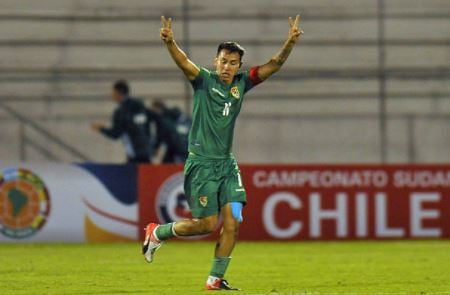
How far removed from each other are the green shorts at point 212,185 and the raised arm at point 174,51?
0.71 m

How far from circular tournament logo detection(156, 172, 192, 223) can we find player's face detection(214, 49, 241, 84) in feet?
27.2

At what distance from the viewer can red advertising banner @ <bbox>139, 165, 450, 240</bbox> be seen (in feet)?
65.2

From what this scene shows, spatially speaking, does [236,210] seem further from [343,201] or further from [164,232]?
[343,201]

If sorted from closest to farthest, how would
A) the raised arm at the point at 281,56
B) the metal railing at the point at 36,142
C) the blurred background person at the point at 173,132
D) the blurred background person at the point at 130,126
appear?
the raised arm at the point at 281,56 → the blurred background person at the point at 130,126 → the blurred background person at the point at 173,132 → the metal railing at the point at 36,142

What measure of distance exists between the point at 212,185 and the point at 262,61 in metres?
13.9

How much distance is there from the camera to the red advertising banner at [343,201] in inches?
782

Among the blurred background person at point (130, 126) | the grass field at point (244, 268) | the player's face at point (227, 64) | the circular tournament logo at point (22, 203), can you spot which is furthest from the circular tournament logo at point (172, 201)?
the player's face at point (227, 64)

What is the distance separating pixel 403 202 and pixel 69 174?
A: 4.90 metres

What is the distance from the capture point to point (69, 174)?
1947 centimetres

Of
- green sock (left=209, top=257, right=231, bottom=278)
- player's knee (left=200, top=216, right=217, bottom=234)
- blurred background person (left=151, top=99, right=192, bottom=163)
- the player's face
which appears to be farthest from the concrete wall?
green sock (left=209, top=257, right=231, bottom=278)

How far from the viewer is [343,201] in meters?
20.0

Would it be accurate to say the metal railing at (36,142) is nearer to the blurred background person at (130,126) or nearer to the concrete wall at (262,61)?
the concrete wall at (262,61)

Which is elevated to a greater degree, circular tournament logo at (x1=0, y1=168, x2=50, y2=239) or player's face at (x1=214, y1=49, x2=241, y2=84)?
player's face at (x1=214, y1=49, x2=241, y2=84)

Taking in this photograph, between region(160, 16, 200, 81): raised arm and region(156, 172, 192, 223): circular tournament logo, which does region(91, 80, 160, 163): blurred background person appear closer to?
region(156, 172, 192, 223): circular tournament logo
